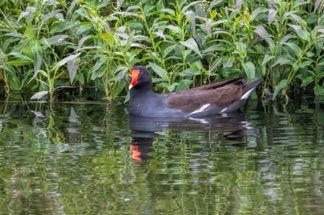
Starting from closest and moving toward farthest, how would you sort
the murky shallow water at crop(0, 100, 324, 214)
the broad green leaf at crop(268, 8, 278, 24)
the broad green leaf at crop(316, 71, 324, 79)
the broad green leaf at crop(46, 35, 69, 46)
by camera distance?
the murky shallow water at crop(0, 100, 324, 214) < the broad green leaf at crop(268, 8, 278, 24) < the broad green leaf at crop(316, 71, 324, 79) < the broad green leaf at crop(46, 35, 69, 46)

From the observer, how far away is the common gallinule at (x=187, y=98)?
1158 centimetres

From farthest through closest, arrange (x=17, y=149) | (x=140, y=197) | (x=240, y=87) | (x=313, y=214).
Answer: (x=240, y=87) → (x=17, y=149) → (x=140, y=197) → (x=313, y=214)

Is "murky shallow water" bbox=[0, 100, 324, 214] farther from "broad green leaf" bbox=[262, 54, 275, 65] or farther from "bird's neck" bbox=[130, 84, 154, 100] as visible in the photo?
"broad green leaf" bbox=[262, 54, 275, 65]

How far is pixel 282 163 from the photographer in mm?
8750

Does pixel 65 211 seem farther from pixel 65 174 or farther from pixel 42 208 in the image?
pixel 65 174

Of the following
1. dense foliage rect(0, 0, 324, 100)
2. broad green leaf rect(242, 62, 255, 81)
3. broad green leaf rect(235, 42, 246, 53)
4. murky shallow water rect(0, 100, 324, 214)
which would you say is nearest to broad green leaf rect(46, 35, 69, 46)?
dense foliage rect(0, 0, 324, 100)

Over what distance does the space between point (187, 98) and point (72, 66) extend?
1.30m

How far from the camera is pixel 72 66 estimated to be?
11781mm

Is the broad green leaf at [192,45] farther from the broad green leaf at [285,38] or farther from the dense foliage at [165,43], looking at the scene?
the broad green leaf at [285,38]

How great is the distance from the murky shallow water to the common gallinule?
0.22m

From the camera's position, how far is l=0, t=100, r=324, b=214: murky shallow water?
743 cm

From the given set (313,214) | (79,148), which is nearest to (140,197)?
(313,214)

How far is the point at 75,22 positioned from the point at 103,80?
2.37 ft

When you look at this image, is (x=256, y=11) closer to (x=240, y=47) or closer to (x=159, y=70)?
(x=240, y=47)
